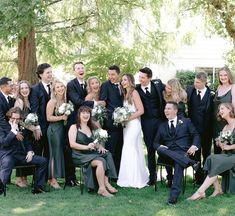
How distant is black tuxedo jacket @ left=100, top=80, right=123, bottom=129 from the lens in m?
8.06

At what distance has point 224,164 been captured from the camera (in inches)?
279

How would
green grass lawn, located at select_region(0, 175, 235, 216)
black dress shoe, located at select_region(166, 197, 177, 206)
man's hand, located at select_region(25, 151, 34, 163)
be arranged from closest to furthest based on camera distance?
green grass lawn, located at select_region(0, 175, 235, 216), black dress shoe, located at select_region(166, 197, 177, 206), man's hand, located at select_region(25, 151, 34, 163)

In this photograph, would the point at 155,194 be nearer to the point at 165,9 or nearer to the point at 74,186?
the point at 74,186

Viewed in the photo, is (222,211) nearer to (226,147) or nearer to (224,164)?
(224,164)

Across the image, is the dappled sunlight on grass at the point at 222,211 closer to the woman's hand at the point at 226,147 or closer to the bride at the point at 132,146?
the woman's hand at the point at 226,147

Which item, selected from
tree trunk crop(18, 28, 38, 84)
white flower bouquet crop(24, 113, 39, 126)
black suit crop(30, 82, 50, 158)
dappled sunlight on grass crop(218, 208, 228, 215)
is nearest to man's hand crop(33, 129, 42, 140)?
black suit crop(30, 82, 50, 158)

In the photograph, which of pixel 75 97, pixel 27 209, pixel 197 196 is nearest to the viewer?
pixel 27 209

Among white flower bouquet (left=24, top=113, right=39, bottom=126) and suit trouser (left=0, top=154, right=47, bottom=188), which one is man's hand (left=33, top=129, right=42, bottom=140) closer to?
white flower bouquet (left=24, top=113, right=39, bottom=126)

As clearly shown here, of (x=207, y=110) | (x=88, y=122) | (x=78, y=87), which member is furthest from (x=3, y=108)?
(x=207, y=110)

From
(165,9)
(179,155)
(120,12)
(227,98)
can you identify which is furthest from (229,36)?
(179,155)

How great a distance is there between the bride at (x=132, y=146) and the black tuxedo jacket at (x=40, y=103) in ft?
4.29

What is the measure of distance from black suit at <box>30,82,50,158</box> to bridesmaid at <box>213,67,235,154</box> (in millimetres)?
2777

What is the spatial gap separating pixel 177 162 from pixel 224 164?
0.69m

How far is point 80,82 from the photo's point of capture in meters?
8.08
